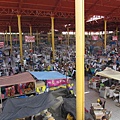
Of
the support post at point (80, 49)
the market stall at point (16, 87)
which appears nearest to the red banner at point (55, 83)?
the market stall at point (16, 87)

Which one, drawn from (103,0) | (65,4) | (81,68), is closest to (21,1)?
(65,4)

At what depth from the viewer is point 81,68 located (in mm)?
5055

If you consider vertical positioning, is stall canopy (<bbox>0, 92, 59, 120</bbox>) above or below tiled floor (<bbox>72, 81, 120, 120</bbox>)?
above

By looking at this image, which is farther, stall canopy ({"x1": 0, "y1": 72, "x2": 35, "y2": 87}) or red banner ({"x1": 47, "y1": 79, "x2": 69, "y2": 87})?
red banner ({"x1": 47, "y1": 79, "x2": 69, "y2": 87})

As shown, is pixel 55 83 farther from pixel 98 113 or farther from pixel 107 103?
pixel 98 113

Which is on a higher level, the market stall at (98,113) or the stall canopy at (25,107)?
the stall canopy at (25,107)

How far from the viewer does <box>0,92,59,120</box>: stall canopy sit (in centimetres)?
483

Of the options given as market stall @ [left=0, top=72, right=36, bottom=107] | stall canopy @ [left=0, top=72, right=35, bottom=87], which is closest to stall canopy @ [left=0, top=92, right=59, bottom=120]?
stall canopy @ [left=0, top=72, right=35, bottom=87]

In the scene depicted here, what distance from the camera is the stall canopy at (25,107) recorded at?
483 cm

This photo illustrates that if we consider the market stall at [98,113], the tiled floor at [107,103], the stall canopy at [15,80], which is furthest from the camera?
the stall canopy at [15,80]

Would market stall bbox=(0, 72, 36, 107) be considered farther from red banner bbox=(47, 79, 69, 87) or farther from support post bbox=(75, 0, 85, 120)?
support post bbox=(75, 0, 85, 120)

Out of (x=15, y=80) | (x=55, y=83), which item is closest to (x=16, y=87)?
(x=15, y=80)

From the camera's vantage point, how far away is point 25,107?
5184 mm

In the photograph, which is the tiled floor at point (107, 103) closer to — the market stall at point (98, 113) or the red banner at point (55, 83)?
the market stall at point (98, 113)
